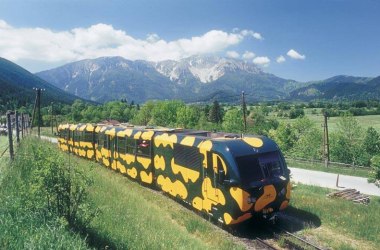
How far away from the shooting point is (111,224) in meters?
11.9

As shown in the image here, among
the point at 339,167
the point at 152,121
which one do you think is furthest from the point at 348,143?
the point at 152,121

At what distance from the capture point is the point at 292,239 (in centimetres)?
1332

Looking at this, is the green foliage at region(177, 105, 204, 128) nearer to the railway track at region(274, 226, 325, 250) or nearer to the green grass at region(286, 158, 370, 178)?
the green grass at region(286, 158, 370, 178)

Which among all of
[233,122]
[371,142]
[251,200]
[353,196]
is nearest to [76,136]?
[353,196]

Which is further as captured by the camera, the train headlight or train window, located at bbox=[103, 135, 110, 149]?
train window, located at bbox=[103, 135, 110, 149]

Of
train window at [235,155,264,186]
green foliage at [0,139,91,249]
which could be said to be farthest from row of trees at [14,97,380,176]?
green foliage at [0,139,91,249]

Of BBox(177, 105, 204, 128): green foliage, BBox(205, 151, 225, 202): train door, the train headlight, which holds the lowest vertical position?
the train headlight

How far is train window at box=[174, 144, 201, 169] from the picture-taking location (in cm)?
1572

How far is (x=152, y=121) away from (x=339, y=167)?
216ft

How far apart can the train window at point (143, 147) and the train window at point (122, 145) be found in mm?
2258

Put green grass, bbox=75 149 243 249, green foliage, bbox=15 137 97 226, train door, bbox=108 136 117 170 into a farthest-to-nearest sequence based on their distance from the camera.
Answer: train door, bbox=108 136 117 170 → green grass, bbox=75 149 243 249 → green foliage, bbox=15 137 97 226

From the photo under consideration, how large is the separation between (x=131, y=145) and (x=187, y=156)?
7476 millimetres

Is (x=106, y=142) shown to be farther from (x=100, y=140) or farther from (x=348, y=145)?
(x=348, y=145)

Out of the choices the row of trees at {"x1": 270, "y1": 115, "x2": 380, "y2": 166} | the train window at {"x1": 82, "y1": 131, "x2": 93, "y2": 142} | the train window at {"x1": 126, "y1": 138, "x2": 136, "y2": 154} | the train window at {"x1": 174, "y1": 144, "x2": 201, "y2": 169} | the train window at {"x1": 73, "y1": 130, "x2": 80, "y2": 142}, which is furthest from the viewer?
the row of trees at {"x1": 270, "y1": 115, "x2": 380, "y2": 166}
